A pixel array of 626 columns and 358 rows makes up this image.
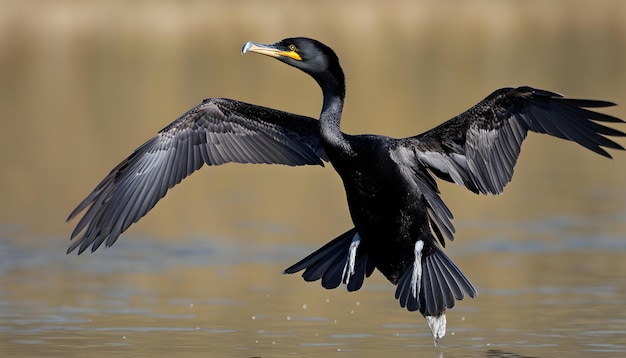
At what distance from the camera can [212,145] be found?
31.2 feet

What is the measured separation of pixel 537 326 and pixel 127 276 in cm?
356

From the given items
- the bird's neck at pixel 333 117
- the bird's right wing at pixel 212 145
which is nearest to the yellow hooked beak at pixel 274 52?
the bird's neck at pixel 333 117

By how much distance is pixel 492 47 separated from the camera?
117ft

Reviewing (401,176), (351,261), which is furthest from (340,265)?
(401,176)

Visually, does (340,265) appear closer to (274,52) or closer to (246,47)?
(274,52)

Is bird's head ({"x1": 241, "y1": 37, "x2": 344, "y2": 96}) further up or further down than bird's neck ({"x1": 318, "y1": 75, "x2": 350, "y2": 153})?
further up

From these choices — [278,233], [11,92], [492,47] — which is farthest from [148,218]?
[492,47]

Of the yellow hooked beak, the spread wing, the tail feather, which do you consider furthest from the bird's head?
the tail feather

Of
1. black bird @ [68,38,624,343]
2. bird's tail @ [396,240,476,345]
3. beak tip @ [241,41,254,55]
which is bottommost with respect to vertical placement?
bird's tail @ [396,240,476,345]

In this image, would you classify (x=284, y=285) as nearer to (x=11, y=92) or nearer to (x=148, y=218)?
(x=148, y=218)

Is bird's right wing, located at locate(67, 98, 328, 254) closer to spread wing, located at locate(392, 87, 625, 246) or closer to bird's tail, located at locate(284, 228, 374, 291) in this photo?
bird's tail, located at locate(284, 228, 374, 291)

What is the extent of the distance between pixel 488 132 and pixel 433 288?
1.01 m

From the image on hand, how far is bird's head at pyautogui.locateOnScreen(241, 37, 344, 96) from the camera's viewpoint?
8.70 m

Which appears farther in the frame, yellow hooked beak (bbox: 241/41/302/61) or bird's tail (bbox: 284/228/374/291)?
bird's tail (bbox: 284/228/374/291)
